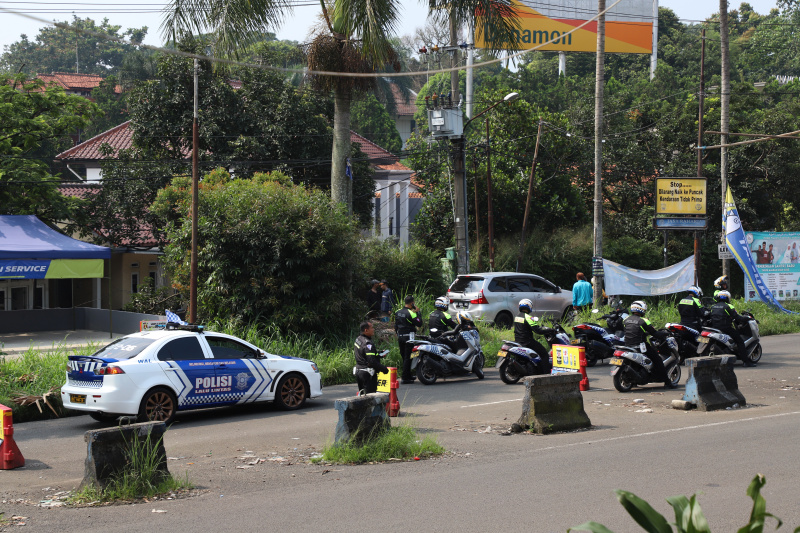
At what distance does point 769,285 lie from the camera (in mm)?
26625

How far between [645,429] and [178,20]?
12.9 metres

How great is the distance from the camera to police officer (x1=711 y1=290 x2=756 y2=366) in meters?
16.2

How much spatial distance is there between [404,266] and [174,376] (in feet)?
45.4

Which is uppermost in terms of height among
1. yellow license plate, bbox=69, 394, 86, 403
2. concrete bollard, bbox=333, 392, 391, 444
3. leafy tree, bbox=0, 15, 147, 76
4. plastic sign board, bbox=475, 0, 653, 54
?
leafy tree, bbox=0, 15, 147, 76

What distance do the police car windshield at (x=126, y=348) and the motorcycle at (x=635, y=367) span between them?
25.6 feet

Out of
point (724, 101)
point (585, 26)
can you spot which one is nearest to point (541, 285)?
point (724, 101)

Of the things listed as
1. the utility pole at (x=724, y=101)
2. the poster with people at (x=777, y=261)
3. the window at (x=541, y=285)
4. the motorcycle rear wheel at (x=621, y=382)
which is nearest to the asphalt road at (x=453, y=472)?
the motorcycle rear wheel at (x=621, y=382)

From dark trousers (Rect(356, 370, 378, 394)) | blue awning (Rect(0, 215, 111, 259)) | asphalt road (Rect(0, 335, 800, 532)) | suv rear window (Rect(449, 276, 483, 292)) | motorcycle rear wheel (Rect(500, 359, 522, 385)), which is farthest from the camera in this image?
suv rear window (Rect(449, 276, 483, 292))

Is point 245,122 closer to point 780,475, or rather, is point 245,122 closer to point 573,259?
point 573,259

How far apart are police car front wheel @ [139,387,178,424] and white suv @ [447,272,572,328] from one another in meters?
11.1

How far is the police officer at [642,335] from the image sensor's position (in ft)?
43.8

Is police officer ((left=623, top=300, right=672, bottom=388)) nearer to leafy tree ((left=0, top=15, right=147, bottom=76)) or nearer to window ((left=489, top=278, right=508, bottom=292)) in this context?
window ((left=489, top=278, right=508, bottom=292))

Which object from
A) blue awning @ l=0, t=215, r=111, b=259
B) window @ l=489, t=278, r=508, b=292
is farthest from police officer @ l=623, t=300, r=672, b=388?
blue awning @ l=0, t=215, r=111, b=259

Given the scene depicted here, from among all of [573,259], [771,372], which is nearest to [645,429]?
[771,372]
